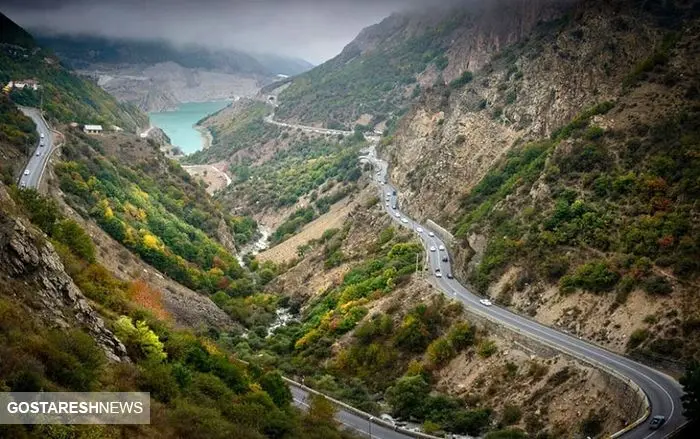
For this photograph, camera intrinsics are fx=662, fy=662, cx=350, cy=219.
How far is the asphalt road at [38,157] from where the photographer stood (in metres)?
60.9

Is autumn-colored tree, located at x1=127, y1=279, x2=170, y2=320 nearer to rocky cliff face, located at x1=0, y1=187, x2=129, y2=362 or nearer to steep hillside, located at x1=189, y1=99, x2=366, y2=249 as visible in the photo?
rocky cliff face, located at x1=0, y1=187, x2=129, y2=362

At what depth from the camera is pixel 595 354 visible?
133 feet

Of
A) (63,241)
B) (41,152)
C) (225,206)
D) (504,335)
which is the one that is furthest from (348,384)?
(225,206)

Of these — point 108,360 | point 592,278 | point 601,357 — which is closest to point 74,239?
point 108,360

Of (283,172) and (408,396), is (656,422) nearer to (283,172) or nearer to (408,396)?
(408,396)

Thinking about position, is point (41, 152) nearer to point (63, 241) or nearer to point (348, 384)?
point (63, 241)

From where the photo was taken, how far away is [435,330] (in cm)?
5072

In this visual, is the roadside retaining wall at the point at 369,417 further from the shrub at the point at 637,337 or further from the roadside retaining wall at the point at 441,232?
the roadside retaining wall at the point at 441,232

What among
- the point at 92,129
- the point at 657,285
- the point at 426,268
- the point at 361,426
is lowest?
the point at 361,426

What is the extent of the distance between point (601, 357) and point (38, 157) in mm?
58826

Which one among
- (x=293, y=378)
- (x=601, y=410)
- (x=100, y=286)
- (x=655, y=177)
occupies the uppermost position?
(x=655, y=177)

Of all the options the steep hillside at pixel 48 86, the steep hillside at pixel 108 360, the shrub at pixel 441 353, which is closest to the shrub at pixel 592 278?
the shrub at pixel 441 353

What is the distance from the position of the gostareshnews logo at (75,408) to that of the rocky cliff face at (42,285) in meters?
4.78

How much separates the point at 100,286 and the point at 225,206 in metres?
92.2
